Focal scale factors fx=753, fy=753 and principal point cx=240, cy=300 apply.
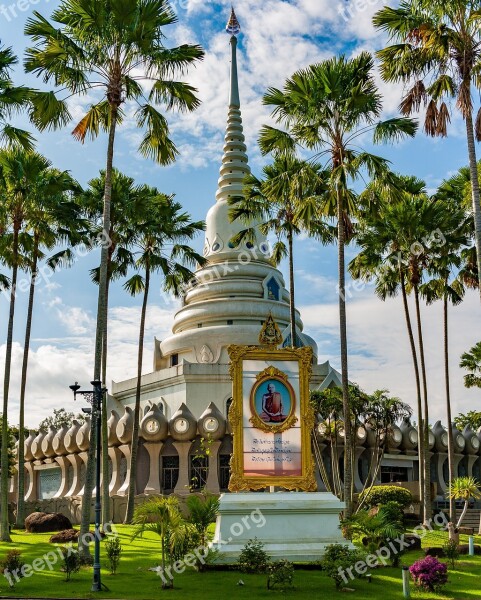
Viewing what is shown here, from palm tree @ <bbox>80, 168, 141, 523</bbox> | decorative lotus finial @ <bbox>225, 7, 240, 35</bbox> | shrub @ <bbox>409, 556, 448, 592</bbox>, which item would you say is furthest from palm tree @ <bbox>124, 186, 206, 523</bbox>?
decorative lotus finial @ <bbox>225, 7, 240, 35</bbox>

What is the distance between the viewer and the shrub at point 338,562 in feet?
57.3

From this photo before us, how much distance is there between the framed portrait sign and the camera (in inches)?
874

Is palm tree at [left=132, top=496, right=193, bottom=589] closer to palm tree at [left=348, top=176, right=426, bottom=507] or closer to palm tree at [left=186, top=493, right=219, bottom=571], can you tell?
palm tree at [left=186, top=493, right=219, bottom=571]

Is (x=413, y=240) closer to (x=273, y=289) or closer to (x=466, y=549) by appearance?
(x=466, y=549)

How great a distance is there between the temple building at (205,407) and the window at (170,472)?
0.06 m

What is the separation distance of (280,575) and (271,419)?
618 cm

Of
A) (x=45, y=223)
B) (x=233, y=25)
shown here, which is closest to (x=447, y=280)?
(x=45, y=223)

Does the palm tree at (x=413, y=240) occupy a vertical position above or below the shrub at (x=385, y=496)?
above

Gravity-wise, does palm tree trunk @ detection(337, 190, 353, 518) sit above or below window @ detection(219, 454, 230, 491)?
above

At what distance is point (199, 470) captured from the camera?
42.0 meters

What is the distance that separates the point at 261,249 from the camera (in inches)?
2190

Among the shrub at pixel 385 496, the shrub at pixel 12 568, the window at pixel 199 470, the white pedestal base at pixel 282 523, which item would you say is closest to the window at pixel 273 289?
the window at pixel 199 470

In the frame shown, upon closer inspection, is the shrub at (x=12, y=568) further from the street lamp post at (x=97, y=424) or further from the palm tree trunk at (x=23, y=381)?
the palm tree trunk at (x=23, y=381)

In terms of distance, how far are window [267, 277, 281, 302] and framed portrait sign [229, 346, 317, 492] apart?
29.6 metres
